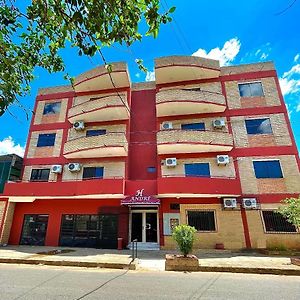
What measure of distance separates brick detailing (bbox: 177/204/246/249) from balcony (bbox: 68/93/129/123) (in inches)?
372

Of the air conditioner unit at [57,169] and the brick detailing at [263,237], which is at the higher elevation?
the air conditioner unit at [57,169]

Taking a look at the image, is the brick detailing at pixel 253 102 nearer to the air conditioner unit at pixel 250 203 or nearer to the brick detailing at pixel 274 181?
the brick detailing at pixel 274 181

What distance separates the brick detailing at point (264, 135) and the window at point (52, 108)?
51.3 ft

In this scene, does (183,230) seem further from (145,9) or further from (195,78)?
(195,78)

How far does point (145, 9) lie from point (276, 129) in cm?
1558

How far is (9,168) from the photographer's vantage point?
17.9 metres

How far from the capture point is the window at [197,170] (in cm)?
1605

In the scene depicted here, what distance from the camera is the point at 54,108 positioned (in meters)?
20.8

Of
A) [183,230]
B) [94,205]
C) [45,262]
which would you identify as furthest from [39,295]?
[94,205]

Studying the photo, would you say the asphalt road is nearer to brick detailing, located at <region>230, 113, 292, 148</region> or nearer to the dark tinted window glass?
brick detailing, located at <region>230, 113, 292, 148</region>

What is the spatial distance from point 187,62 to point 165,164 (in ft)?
27.8

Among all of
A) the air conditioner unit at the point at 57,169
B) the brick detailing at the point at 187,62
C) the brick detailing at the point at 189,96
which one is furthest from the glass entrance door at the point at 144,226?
the brick detailing at the point at 187,62

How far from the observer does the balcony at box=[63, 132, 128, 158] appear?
648 inches

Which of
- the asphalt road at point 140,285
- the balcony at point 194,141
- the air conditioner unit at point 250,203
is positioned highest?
the balcony at point 194,141
